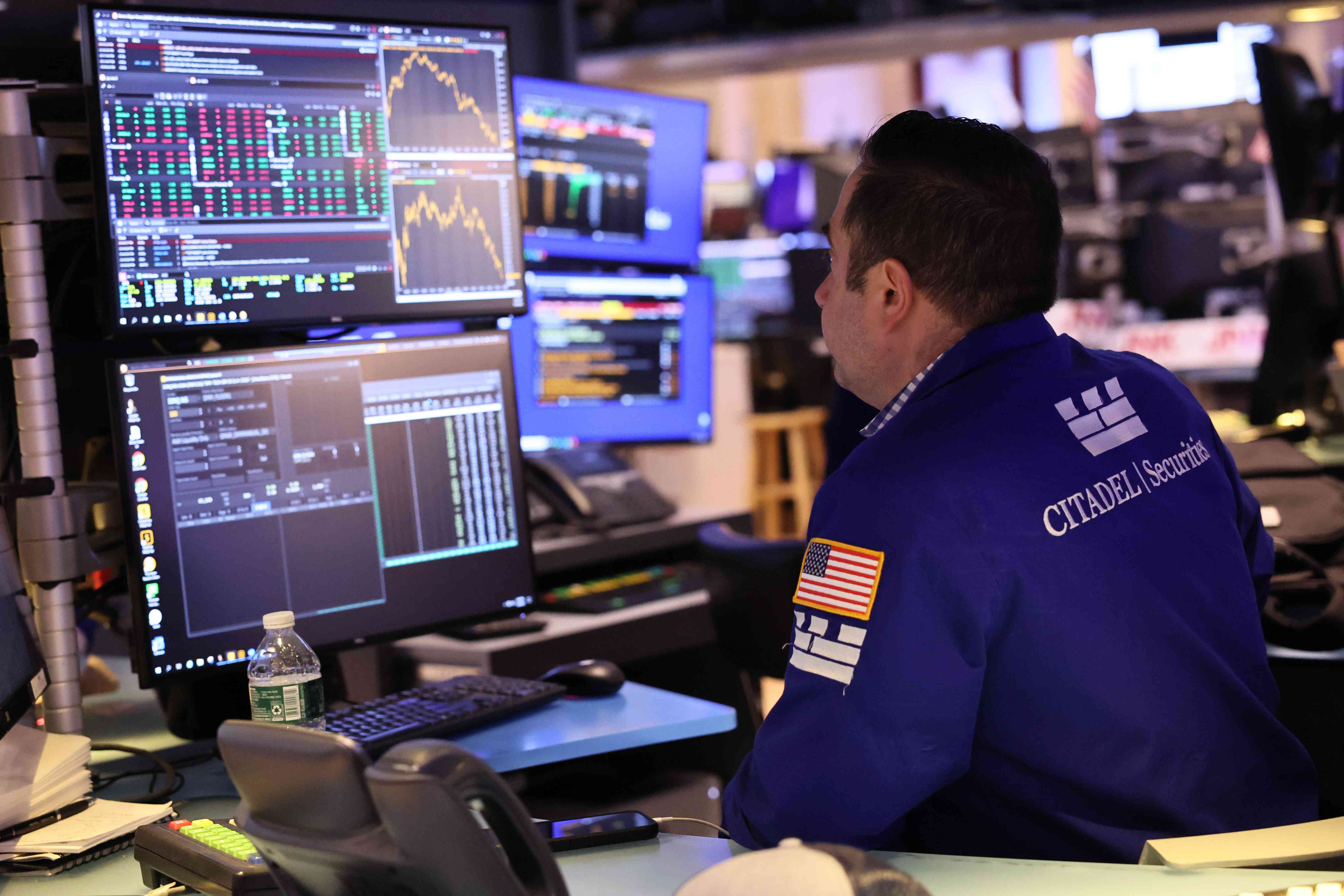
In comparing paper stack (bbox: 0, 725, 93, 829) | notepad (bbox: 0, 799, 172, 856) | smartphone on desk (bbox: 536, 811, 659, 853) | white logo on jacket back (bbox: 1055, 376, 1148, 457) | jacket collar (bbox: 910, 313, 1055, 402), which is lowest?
smartphone on desk (bbox: 536, 811, 659, 853)

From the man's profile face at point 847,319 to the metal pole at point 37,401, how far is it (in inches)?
36.7

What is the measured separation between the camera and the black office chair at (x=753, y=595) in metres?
2.32

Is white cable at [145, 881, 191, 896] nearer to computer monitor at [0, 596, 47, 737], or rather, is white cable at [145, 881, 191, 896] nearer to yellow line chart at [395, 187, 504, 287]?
computer monitor at [0, 596, 47, 737]

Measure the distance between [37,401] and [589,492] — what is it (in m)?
1.29

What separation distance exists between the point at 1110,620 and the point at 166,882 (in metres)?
0.96

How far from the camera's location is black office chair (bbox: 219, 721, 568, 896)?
0.78 metres

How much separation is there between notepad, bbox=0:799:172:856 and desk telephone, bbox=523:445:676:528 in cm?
122

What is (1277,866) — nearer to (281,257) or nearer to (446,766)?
(446,766)

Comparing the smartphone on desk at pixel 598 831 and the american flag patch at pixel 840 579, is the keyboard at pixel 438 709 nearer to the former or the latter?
the smartphone on desk at pixel 598 831

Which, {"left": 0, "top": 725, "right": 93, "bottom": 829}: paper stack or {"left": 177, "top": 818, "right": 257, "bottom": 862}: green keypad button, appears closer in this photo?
{"left": 177, "top": 818, "right": 257, "bottom": 862}: green keypad button

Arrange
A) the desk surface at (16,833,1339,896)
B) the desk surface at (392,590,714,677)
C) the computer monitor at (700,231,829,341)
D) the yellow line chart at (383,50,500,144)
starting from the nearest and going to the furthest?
the desk surface at (16,833,1339,896)
the yellow line chart at (383,50,500,144)
the desk surface at (392,590,714,677)
the computer monitor at (700,231,829,341)

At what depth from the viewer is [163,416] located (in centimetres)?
152

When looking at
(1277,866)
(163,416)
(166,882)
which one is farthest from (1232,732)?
(163,416)

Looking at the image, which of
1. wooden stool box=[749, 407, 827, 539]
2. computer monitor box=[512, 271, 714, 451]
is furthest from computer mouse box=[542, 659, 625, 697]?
wooden stool box=[749, 407, 827, 539]
